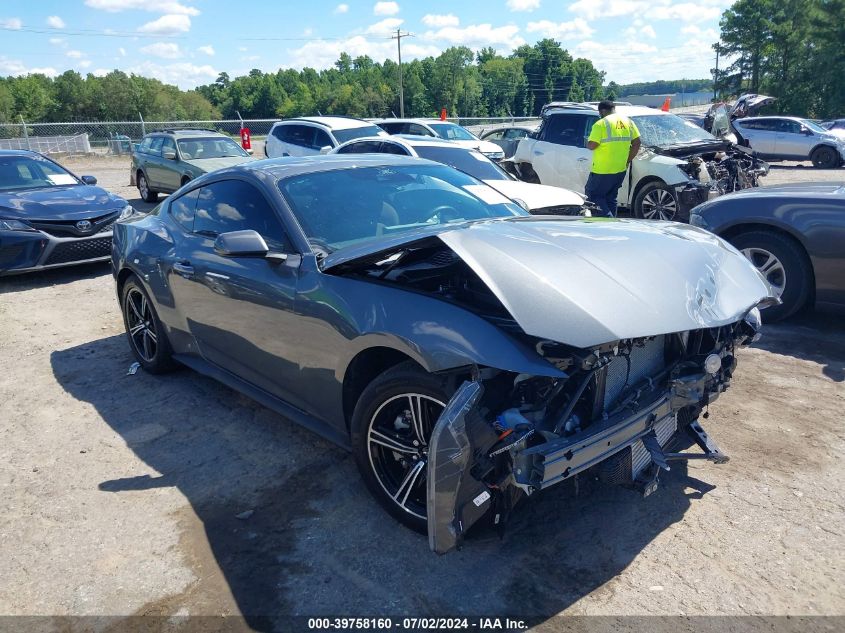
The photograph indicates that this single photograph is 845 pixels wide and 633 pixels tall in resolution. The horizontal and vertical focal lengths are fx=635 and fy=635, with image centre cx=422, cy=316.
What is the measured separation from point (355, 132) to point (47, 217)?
24.9ft

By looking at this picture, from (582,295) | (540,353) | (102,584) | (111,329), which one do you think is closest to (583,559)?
(540,353)

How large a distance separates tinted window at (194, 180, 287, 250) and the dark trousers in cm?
627

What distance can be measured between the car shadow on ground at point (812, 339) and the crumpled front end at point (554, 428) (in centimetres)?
246

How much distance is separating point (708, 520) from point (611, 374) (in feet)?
2.92

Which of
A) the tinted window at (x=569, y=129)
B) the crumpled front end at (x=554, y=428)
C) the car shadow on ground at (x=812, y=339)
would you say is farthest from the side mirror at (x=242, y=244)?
the tinted window at (x=569, y=129)

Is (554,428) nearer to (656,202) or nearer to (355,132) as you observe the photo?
(656,202)

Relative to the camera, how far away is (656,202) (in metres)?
10.1

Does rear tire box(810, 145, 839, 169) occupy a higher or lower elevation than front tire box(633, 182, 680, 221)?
lower

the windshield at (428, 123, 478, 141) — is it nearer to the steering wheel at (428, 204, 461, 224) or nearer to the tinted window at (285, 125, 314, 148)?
the tinted window at (285, 125, 314, 148)

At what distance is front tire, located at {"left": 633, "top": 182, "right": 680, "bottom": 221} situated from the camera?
9867 mm

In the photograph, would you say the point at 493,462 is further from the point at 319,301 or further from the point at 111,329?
the point at 111,329

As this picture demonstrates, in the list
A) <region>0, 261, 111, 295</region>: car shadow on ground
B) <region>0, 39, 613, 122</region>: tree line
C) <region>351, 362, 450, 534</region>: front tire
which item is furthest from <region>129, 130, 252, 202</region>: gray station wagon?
<region>0, 39, 613, 122</region>: tree line

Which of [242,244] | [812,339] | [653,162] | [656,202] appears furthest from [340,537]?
[653,162]

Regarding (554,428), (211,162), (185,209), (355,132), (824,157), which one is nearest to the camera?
(554,428)
